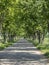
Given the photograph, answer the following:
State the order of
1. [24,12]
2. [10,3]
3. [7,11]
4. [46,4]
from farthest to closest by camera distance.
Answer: [24,12], [7,11], [10,3], [46,4]

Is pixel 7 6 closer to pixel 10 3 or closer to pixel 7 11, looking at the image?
pixel 10 3

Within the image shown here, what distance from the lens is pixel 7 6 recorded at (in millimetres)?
32000

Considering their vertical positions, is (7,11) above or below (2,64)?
above

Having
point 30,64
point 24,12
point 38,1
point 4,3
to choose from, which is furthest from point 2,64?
point 24,12

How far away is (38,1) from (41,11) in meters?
1.16

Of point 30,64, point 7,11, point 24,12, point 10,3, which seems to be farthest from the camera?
point 24,12

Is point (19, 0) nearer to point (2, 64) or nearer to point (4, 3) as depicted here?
point (4, 3)

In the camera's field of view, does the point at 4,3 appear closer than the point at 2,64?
No

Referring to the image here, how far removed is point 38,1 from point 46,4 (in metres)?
2.51

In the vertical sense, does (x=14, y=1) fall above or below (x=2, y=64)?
above

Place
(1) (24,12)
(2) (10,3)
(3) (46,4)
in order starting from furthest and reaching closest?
(1) (24,12) < (2) (10,3) < (3) (46,4)

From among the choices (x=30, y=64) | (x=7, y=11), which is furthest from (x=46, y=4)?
(x=30, y=64)

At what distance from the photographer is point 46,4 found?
29.8 meters

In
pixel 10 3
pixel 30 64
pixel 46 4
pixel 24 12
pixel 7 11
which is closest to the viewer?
pixel 30 64
